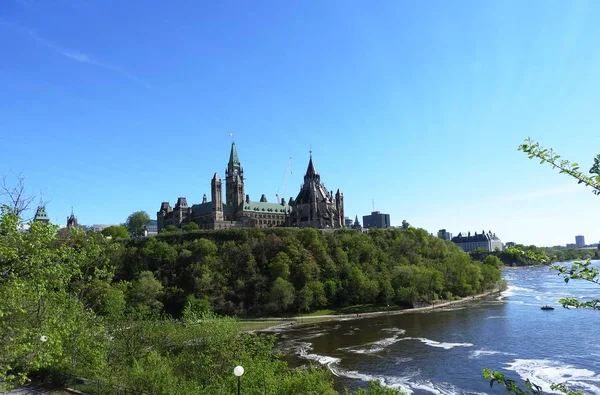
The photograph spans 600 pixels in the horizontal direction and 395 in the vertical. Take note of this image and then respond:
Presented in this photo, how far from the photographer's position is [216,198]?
137 metres

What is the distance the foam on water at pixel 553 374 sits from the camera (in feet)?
121

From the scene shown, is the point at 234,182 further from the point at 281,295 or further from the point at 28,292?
the point at 28,292

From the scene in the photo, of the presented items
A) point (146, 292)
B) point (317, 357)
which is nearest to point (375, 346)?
point (317, 357)

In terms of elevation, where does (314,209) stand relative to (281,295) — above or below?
above

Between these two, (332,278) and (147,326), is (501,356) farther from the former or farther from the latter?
(332,278)

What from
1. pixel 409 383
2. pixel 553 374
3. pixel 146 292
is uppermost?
pixel 146 292

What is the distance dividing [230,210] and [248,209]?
706 centimetres

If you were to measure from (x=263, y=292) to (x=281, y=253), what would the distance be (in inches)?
391

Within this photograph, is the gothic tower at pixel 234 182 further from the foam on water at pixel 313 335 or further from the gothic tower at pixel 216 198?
the foam on water at pixel 313 335

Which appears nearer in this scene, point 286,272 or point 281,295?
point 281,295

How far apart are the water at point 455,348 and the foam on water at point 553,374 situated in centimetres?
7

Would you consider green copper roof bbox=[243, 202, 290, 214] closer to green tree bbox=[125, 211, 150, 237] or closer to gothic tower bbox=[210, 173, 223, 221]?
gothic tower bbox=[210, 173, 223, 221]

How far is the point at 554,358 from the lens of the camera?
148 ft

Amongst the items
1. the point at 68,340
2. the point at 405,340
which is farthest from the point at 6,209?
the point at 405,340
